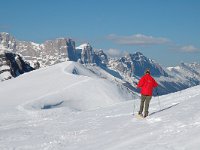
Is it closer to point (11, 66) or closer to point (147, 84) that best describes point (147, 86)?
point (147, 84)

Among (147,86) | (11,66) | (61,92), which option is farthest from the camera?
(11,66)

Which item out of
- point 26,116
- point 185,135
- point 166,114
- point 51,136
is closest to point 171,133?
point 185,135

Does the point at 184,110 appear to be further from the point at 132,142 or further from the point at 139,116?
the point at 132,142

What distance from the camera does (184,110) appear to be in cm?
2019

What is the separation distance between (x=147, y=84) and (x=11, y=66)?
15031 centimetres

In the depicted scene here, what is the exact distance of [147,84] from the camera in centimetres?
2097

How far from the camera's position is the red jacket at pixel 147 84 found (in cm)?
2089

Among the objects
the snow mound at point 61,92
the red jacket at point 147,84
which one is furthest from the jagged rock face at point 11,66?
the red jacket at point 147,84

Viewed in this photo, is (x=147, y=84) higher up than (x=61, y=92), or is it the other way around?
(x=147, y=84)

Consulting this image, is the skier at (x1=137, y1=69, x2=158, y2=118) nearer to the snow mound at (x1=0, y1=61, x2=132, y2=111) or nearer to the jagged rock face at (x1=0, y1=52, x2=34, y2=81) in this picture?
the snow mound at (x1=0, y1=61, x2=132, y2=111)

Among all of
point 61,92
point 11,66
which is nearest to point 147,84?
point 61,92

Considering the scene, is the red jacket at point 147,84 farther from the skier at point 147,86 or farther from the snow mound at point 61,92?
the snow mound at point 61,92

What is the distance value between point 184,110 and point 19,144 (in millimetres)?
7853

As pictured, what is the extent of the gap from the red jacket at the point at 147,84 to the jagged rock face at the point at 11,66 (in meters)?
134
